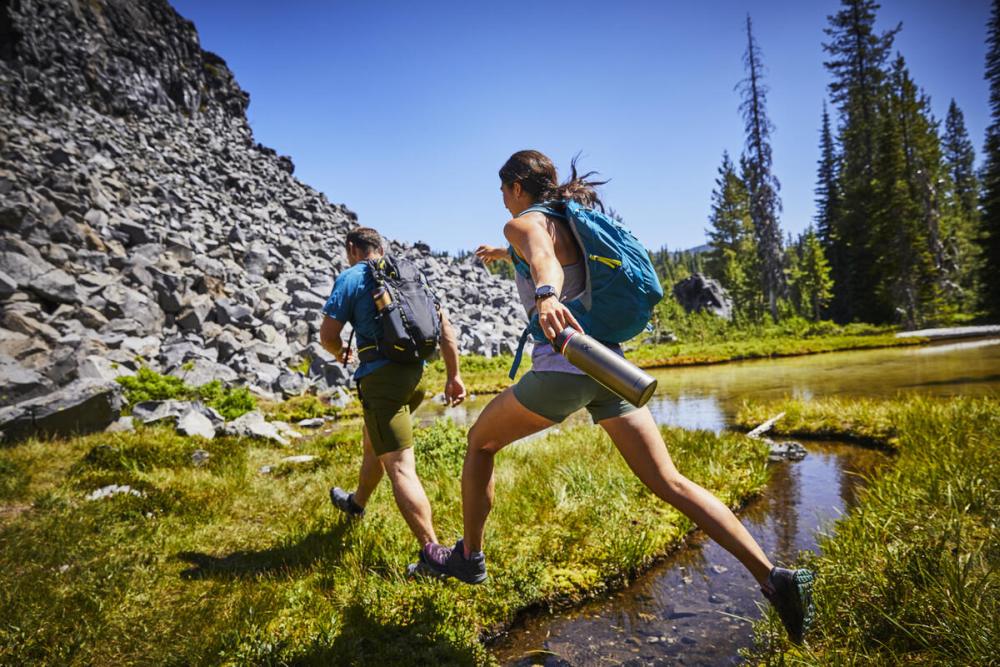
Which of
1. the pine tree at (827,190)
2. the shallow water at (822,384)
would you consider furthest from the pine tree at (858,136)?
the shallow water at (822,384)

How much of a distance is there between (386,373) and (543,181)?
5.51 ft

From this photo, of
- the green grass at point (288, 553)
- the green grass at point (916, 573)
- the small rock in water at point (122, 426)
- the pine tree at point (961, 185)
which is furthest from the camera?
the pine tree at point (961, 185)

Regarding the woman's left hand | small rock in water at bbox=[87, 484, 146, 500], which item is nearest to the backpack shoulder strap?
the woman's left hand

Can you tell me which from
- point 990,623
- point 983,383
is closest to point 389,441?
point 990,623

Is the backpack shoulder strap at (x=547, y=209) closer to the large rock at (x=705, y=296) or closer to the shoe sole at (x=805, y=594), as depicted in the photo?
the shoe sole at (x=805, y=594)

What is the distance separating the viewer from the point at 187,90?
41.7 m

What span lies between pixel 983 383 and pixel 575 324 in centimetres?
1181

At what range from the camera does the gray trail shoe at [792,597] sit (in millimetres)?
2062

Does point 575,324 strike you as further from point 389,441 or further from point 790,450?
point 790,450

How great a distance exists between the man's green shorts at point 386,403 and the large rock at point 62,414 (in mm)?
6732

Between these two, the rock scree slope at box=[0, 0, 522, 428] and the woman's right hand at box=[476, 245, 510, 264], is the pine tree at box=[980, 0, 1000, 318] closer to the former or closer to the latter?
the rock scree slope at box=[0, 0, 522, 428]

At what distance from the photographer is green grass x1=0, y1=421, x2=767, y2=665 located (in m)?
2.48

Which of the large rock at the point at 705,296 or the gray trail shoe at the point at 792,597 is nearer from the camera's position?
the gray trail shoe at the point at 792,597

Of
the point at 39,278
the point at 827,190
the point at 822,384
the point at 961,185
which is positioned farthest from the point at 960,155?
the point at 39,278
